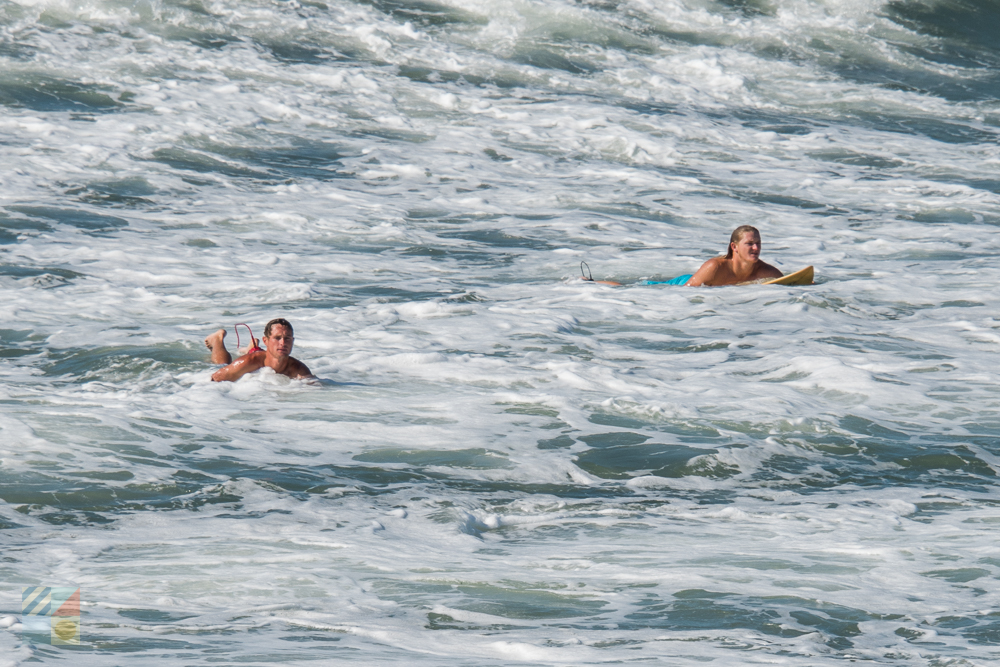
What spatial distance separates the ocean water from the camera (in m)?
5.07

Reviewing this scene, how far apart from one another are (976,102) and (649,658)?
17.9 m

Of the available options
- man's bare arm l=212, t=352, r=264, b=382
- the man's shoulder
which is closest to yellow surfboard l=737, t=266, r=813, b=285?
the man's shoulder

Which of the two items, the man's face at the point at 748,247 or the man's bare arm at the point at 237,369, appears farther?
the man's face at the point at 748,247

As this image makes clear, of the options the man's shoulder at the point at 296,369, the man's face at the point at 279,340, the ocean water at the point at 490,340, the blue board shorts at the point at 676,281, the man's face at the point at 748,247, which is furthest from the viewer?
the blue board shorts at the point at 676,281

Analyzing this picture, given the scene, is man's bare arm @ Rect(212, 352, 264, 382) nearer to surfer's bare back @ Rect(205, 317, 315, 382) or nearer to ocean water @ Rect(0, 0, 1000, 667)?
surfer's bare back @ Rect(205, 317, 315, 382)

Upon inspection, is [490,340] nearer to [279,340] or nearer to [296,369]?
[296,369]

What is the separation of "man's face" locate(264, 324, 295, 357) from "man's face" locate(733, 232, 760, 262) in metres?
4.52

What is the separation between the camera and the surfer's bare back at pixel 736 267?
11094mm

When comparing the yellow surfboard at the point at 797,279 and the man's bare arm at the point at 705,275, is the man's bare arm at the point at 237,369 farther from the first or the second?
the yellow surfboard at the point at 797,279

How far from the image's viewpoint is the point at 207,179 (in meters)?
14.5

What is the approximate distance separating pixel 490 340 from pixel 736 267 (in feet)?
9.51

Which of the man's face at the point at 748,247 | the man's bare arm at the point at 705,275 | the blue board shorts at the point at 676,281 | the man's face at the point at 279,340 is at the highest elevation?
the man's face at the point at 748,247

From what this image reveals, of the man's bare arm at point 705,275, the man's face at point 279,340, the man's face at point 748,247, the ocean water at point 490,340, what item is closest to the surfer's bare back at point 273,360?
the man's face at point 279,340

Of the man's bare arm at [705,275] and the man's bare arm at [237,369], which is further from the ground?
the man's bare arm at [705,275]
